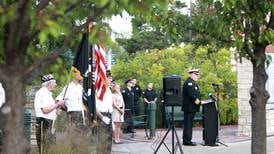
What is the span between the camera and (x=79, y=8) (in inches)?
131

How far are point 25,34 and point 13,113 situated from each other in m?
0.42

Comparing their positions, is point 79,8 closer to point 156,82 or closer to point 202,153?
point 202,153

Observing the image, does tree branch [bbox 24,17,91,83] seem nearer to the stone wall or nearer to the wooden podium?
the wooden podium

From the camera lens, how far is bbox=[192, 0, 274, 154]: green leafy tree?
688 cm

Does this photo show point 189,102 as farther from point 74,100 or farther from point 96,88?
point 74,100

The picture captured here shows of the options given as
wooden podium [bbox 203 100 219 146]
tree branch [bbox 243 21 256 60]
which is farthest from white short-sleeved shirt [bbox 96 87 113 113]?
tree branch [bbox 243 21 256 60]

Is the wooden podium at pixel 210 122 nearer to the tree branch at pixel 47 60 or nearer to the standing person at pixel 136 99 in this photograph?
the standing person at pixel 136 99

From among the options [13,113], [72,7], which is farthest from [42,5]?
[13,113]

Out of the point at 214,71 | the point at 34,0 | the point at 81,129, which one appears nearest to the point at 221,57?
the point at 214,71

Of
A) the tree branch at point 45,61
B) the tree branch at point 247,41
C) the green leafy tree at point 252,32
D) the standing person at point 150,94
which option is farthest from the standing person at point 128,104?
the tree branch at point 45,61

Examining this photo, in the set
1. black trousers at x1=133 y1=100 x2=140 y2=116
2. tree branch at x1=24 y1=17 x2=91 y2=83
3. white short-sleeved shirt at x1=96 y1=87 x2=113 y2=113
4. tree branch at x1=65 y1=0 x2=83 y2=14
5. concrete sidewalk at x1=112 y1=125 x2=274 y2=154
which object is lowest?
concrete sidewalk at x1=112 y1=125 x2=274 y2=154

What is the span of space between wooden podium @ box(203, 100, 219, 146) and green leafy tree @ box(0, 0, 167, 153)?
11.6 m

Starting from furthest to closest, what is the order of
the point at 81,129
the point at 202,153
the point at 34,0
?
the point at 202,153 < the point at 81,129 < the point at 34,0

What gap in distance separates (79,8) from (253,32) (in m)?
4.07
